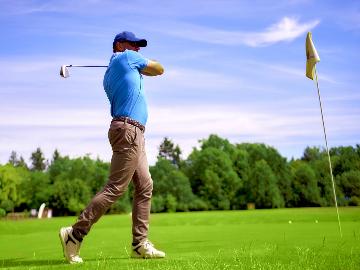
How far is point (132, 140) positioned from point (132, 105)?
44 centimetres

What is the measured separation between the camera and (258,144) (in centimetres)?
9500

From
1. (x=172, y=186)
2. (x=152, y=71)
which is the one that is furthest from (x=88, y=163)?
(x=152, y=71)

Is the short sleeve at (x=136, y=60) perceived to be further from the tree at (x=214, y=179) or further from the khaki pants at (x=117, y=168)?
the tree at (x=214, y=179)

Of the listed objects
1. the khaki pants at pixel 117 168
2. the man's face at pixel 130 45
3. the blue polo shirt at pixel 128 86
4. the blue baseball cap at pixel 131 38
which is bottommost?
the khaki pants at pixel 117 168

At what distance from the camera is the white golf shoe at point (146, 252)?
7027 mm

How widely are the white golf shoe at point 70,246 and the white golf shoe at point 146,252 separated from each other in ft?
2.64

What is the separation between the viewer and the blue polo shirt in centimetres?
692

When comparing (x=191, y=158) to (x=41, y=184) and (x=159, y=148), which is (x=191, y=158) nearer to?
(x=41, y=184)

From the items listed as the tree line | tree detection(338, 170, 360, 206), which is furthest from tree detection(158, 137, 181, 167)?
tree detection(338, 170, 360, 206)

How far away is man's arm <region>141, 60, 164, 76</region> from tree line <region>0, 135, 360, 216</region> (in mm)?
64322

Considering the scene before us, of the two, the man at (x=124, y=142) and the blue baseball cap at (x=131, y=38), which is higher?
the blue baseball cap at (x=131, y=38)

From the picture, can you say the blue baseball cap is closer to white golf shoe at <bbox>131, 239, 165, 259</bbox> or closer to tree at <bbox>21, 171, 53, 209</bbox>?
white golf shoe at <bbox>131, 239, 165, 259</bbox>

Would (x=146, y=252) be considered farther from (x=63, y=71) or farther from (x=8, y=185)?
(x=8, y=185)

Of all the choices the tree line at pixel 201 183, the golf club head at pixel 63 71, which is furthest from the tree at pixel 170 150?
the golf club head at pixel 63 71
